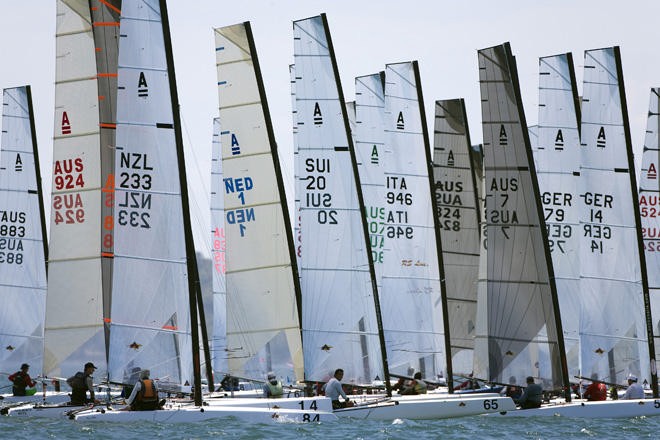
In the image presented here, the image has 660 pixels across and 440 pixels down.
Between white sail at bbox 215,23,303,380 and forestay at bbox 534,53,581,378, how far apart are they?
7257mm

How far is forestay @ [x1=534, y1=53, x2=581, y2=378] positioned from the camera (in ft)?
114

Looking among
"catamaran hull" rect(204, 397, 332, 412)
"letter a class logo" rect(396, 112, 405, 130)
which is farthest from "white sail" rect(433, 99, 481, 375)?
"catamaran hull" rect(204, 397, 332, 412)

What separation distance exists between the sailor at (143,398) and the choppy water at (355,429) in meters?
0.61

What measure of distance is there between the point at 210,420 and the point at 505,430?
523 centimetres

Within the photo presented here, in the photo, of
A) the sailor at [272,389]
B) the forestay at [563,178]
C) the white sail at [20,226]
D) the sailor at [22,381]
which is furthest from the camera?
the white sail at [20,226]

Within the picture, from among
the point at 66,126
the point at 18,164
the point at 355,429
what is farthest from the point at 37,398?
the point at 355,429

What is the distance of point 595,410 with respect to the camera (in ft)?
92.9

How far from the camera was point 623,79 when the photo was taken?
3170cm

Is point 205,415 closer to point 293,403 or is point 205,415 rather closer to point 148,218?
point 293,403

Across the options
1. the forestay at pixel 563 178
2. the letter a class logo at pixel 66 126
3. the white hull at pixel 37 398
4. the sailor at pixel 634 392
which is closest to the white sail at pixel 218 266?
the white hull at pixel 37 398

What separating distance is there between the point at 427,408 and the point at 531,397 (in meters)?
2.01

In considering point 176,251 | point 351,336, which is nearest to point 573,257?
point 351,336

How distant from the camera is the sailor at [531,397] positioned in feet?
92.9

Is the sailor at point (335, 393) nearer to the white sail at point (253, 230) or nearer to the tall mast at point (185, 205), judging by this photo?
the white sail at point (253, 230)
